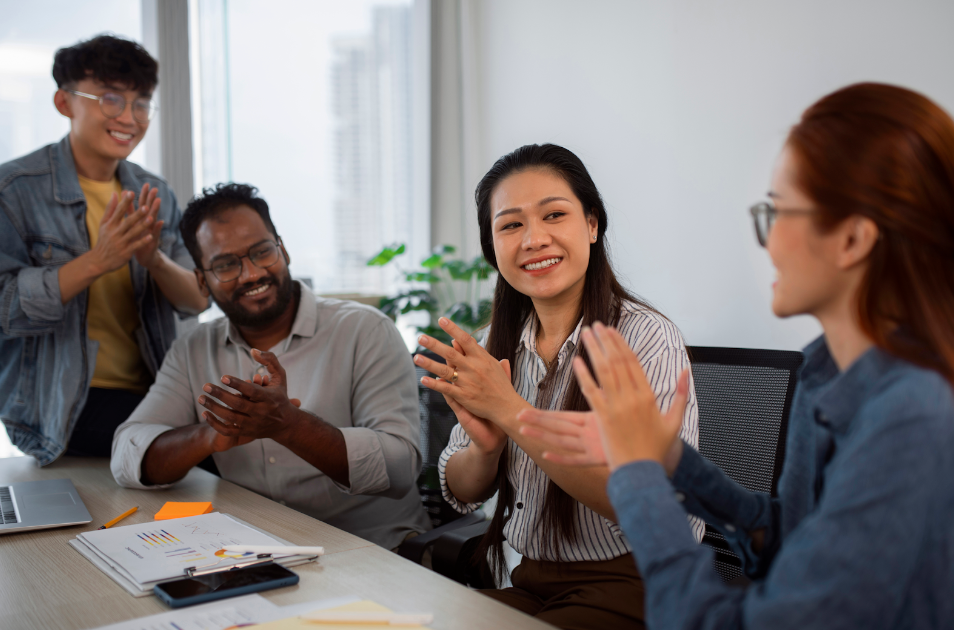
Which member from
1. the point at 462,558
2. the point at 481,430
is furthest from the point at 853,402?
the point at 462,558

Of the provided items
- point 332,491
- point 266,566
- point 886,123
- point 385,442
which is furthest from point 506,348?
point 886,123

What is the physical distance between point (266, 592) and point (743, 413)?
1036 millimetres

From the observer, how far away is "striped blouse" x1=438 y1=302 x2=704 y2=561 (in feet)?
4.44

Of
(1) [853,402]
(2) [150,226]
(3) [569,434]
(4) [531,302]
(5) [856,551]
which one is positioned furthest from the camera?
(2) [150,226]

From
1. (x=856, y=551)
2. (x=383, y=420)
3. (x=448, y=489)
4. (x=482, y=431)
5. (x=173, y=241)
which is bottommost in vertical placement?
(x=448, y=489)

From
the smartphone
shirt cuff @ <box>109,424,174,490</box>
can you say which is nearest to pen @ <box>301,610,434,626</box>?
the smartphone

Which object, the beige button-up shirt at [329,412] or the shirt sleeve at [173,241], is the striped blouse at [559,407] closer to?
the beige button-up shirt at [329,412]

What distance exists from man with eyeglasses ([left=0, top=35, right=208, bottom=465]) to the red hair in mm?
1894

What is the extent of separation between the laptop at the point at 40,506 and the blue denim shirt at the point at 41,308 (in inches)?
14.7

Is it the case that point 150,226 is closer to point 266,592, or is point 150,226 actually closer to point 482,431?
point 482,431

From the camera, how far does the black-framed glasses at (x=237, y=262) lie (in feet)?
6.43

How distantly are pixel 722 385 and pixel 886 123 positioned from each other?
0.96 metres

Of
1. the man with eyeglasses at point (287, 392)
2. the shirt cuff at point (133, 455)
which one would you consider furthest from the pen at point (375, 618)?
the shirt cuff at point (133, 455)

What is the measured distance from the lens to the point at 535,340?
1.63 m
